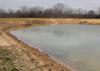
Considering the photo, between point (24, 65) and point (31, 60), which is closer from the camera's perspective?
point (24, 65)

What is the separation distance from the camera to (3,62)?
13.9 meters

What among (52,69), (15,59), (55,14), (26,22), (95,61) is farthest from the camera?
(55,14)

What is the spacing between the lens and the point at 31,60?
15562 millimetres

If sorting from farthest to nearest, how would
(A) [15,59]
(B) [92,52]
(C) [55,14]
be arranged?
(C) [55,14] → (B) [92,52] → (A) [15,59]

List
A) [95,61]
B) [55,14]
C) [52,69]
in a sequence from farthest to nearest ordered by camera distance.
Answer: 1. [55,14]
2. [95,61]
3. [52,69]

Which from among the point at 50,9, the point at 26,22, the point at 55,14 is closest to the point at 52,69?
the point at 26,22

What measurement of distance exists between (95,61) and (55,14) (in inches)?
4291

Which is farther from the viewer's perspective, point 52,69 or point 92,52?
Result: point 92,52

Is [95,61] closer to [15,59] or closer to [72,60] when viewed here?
[72,60]

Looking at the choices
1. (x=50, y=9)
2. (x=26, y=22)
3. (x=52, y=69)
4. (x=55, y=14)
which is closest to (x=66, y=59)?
(x=52, y=69)

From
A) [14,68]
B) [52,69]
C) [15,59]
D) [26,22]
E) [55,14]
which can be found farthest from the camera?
[55,14]

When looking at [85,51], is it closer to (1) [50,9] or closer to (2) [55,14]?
(2) [55,14]

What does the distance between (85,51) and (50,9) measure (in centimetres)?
11305

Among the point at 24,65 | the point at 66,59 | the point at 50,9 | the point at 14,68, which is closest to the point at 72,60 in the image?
the point at 66,59
